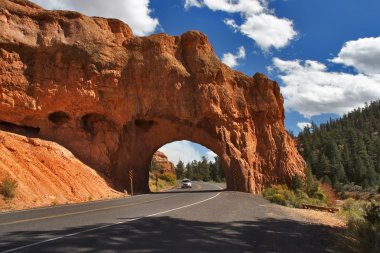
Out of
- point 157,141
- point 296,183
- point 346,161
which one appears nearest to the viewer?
point 157,141

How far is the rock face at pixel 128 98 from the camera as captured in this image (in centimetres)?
3083

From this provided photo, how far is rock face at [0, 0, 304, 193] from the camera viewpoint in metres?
30.8

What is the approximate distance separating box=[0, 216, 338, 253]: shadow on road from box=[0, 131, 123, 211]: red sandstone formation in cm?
1075

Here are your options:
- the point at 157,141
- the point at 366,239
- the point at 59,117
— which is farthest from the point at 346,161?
the point at 366,239

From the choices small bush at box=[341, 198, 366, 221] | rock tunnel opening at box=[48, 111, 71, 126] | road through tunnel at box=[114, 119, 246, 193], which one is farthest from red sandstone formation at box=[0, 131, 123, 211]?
small bush at box=[341, 198, 366, 221]

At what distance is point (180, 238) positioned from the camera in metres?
9.02

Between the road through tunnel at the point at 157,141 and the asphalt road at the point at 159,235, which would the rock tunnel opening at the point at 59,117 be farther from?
the asphalt road at the point at 159,235

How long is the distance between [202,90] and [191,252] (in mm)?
30562

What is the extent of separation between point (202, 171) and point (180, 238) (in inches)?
4143

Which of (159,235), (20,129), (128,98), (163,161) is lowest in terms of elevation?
(159,235)

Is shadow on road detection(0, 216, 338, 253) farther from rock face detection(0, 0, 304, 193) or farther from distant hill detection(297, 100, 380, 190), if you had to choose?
distant hill detection(297, 100, 380, 190)

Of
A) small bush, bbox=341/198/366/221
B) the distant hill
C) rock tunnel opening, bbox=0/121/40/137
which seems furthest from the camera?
the distant hill

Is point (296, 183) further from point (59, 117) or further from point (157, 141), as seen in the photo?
point (59, 117)

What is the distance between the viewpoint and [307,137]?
109 m
